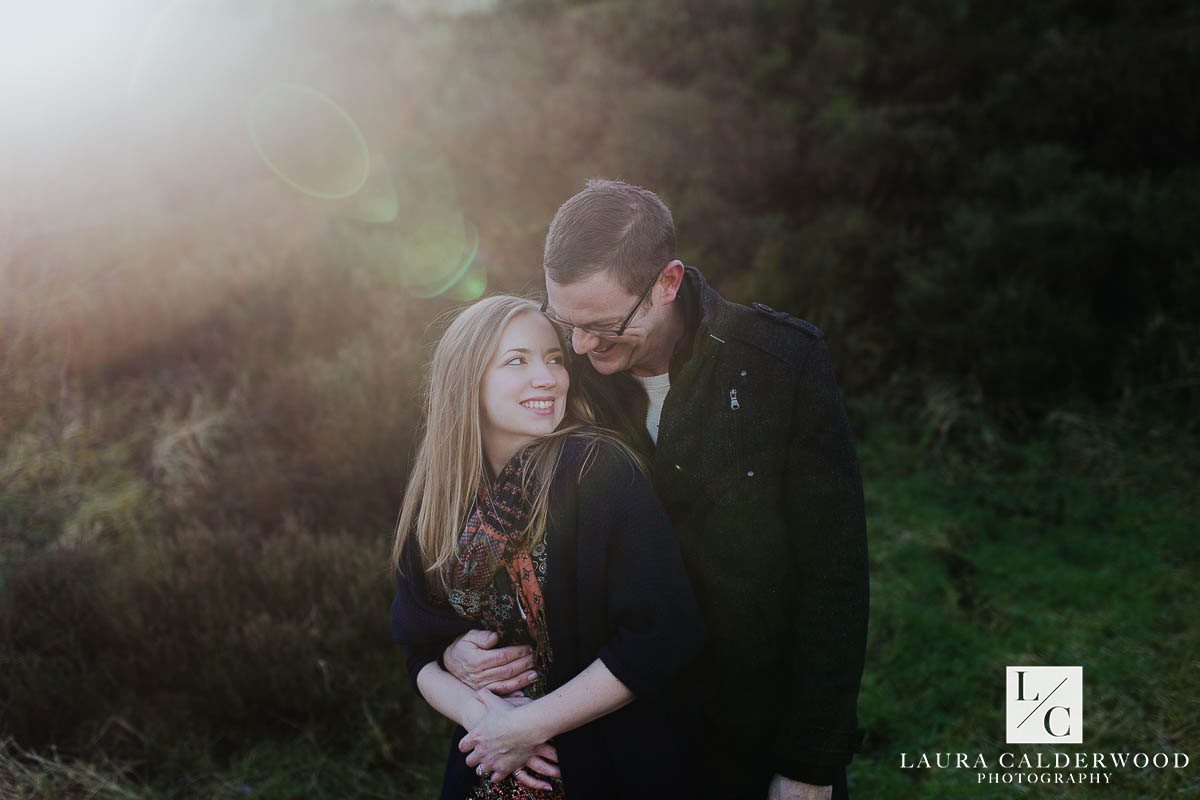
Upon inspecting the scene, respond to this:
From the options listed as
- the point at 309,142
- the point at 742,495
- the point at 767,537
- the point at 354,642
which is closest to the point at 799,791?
the point at 767,537

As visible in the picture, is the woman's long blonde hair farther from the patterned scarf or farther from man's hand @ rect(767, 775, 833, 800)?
man's hand @ rect(767, 775, 833, 800)

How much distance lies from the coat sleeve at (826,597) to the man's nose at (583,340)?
1.83 feet

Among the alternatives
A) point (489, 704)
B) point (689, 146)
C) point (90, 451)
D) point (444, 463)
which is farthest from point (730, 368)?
point (689, 146)

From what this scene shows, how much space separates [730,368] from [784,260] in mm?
4951

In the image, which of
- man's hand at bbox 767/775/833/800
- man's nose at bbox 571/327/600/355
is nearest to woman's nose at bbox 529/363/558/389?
man's nose at bbox 571/327/600/355

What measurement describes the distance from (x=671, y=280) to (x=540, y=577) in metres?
0.88

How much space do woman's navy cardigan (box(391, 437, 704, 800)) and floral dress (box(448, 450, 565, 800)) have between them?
0.06 metres

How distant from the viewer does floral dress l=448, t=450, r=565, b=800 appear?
1914 millimetres

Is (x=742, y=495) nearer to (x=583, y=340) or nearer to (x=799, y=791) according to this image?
(x=583, y=340)

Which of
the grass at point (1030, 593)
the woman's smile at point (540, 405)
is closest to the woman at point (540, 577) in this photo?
the woman's smile at point (540, 405)

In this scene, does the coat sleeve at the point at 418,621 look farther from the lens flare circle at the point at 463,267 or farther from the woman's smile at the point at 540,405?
the lens flare circle at the point at 463,267

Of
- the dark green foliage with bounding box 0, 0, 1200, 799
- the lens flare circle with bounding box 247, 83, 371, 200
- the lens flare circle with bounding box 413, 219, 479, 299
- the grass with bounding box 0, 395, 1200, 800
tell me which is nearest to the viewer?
the grass with bounding box 0, 395, 1200, 800

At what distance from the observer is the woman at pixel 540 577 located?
5.80 ft

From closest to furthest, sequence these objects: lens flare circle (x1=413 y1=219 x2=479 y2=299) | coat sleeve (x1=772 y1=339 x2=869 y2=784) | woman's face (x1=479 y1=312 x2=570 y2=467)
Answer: coat sleeve (x1=772 y1=339 x2=869 y2=784), woman's face (x1=479 y1=312 x2=570 y2=467), lens flare circle (x1=413 y1=219 x2=479 y2=299)
